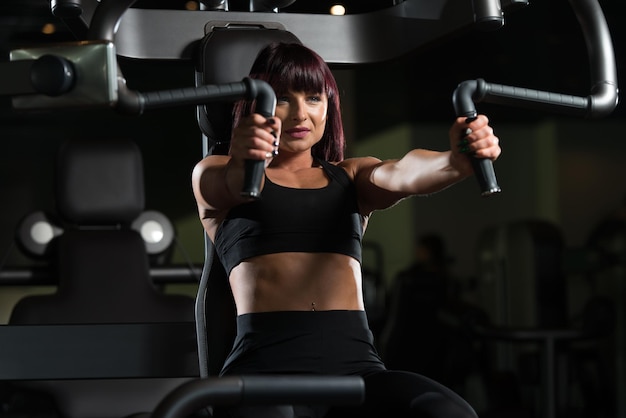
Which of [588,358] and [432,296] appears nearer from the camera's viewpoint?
[432,296]

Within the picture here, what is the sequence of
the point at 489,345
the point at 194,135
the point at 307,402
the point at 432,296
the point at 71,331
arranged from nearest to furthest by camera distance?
the point at 307,402 → the point at 71,331 → the point at 432,296 → the point at 489,345 → the point at 194,135

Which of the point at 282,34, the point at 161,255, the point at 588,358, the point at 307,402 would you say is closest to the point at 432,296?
the point at 588,358

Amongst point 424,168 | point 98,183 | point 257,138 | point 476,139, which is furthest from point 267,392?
point 98,183

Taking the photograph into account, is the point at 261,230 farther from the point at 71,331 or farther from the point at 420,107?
the point at 420,107

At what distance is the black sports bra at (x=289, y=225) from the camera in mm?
1733

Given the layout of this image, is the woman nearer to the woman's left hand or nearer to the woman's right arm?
the woman's right arm

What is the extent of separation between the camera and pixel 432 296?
19.5ft

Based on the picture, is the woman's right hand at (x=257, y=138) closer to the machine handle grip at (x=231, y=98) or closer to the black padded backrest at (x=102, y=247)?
the machine handle grip at (x=231, y=98)

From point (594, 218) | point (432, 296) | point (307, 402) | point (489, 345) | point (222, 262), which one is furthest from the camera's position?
point (594, 218)

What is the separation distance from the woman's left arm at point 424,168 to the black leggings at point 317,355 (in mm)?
231

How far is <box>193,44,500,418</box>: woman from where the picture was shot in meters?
1.67

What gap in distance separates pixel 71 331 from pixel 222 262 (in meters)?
0.30

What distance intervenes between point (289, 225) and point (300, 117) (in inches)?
7.7

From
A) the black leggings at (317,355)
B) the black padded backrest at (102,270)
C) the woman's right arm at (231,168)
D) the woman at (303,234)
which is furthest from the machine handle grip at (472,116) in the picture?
the black padded backrest at (102,270)
